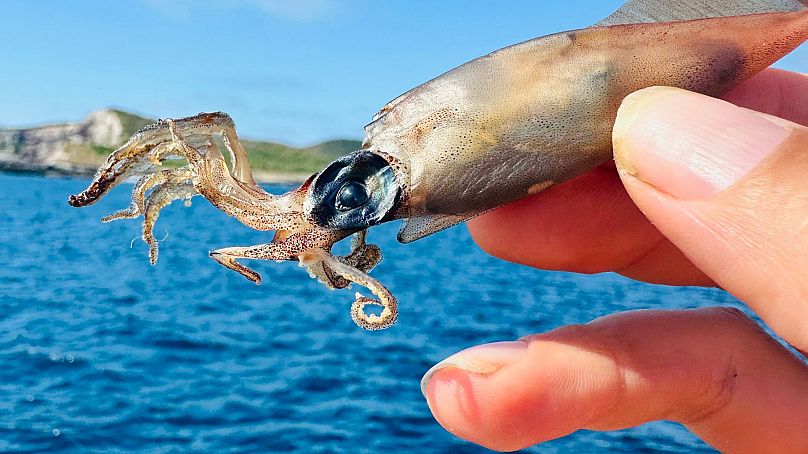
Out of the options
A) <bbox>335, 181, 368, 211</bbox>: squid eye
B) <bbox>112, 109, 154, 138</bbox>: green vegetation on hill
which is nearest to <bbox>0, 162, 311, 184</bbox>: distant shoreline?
<bbox>112, 109, 154, 138</bbox>: green vegetation on hill

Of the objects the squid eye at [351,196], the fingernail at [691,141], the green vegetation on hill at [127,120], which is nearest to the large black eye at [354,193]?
the squid eye at [351,196]

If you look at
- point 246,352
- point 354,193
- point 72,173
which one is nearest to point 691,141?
point 354,193

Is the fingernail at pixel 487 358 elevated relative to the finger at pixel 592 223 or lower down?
lower down

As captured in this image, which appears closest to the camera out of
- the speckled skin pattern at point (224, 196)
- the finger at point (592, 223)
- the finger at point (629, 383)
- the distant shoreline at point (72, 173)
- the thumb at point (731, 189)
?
the thumb at point (731, 189)

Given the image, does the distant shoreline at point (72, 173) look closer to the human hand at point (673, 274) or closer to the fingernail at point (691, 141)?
the human hand at point (673, 274)

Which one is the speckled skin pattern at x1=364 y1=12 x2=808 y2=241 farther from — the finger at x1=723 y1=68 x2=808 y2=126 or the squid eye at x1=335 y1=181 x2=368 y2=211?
the finger at x1=723 y1=68 x2=808 y2=126

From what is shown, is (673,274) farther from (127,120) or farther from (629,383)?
(127,120)
